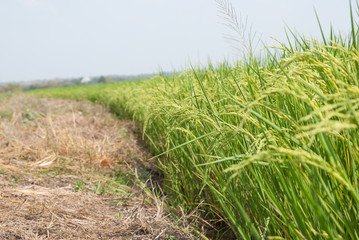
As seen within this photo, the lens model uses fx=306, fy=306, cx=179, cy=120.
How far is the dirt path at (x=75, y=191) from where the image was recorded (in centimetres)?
178

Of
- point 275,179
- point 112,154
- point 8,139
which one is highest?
point 275,179

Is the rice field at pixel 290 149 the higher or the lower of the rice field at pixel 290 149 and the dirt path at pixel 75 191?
the higher

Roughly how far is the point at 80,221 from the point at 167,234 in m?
0.62

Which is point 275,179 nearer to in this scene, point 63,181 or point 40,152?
point 63,181

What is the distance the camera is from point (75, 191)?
259cm

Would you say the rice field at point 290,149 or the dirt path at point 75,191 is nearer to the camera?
the rice field at point 290,149

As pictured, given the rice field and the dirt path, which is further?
the dirt path

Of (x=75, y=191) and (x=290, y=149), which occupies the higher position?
(x=290, y=149)

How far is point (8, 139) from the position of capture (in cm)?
396

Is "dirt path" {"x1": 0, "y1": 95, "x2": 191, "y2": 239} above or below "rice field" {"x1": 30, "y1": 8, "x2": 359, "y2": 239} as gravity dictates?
below

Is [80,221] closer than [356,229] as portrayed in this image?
No

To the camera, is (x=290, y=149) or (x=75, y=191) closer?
(x=290, y=149)

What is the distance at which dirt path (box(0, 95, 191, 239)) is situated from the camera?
1.78 m

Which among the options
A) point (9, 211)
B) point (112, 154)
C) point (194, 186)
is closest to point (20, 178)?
point (9, 211)
